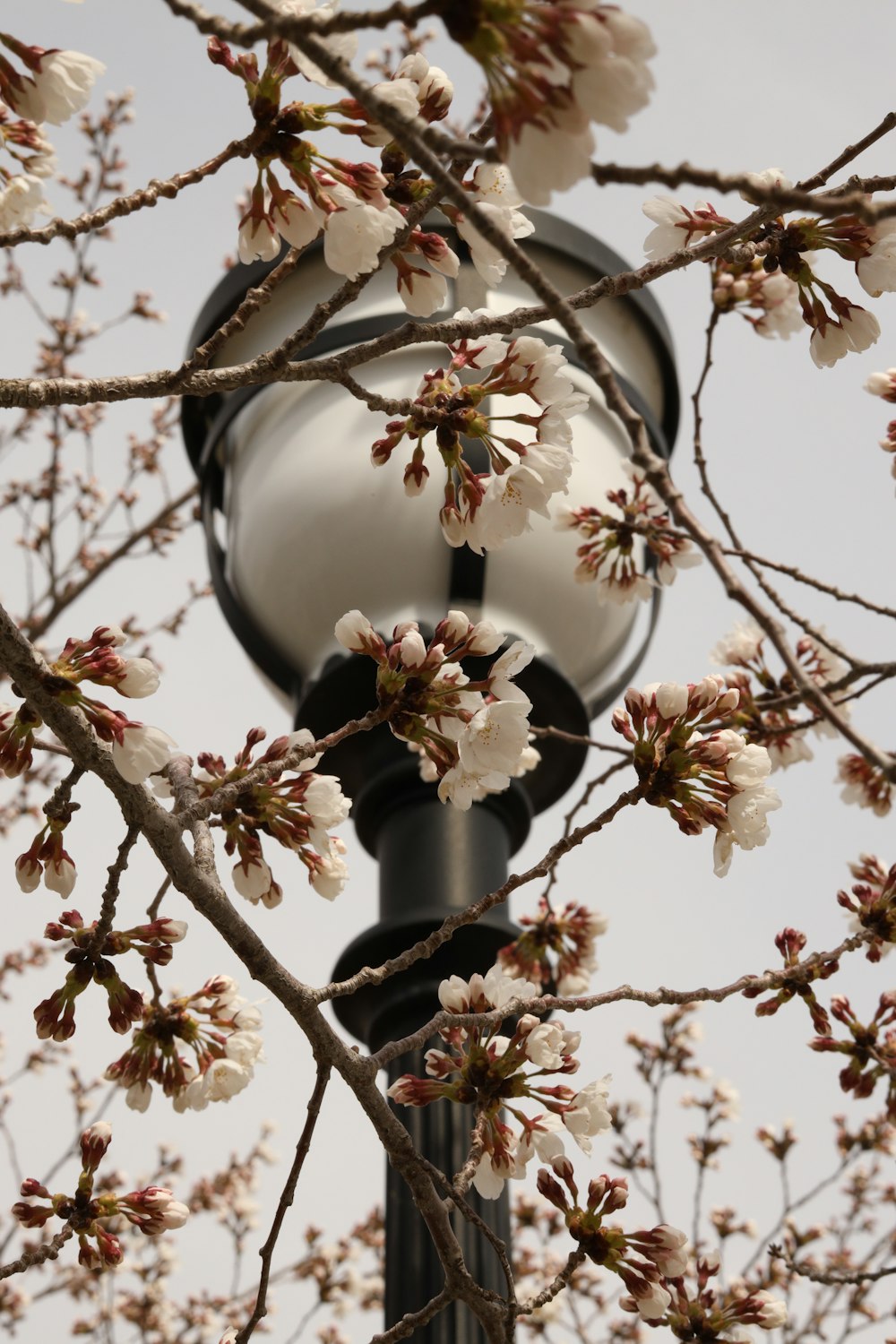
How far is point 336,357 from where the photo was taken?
1487 mm

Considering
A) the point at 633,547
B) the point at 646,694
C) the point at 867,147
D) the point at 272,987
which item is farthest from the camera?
the point at 633,547

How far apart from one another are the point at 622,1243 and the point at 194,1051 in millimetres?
666

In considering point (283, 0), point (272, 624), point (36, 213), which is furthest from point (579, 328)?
point (272, 624)

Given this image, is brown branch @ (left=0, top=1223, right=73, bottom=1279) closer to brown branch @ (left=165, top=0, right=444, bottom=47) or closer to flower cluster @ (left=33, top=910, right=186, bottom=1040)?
flower cluster @ (left=33, top=910, right=186, bottom=1040)

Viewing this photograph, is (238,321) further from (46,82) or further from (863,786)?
(863,786)

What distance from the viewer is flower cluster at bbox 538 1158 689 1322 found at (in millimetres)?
1680

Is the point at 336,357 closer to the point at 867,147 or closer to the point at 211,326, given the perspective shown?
the point at 867,147

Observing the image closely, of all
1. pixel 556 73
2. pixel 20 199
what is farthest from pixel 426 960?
pixel 556 73

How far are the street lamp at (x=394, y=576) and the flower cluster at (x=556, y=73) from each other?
1619 mm

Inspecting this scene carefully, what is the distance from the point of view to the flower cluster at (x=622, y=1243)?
1.68m

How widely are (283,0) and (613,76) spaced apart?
756 mm

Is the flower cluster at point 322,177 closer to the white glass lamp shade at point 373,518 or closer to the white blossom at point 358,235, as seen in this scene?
the white blossom at point 358,235

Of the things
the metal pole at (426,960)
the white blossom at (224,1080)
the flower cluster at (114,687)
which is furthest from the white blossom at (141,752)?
the metal pole at (426,960)

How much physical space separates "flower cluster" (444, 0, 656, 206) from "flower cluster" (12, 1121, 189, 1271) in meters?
1.52
